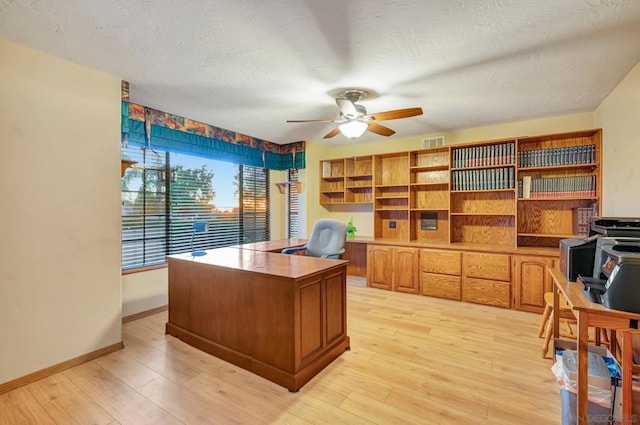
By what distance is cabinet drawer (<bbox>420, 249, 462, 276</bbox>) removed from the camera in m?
3.85

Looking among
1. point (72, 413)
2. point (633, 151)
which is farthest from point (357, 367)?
point (633, 151)

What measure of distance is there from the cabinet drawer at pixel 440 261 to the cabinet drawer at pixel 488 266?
0.11 metres

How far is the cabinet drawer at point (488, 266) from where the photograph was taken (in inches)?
141

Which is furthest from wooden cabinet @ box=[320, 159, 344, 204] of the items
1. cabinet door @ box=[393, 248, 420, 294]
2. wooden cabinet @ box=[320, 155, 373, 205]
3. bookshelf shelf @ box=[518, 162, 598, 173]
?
bookshelf shelf @ box=[518, 162, 598, 173]

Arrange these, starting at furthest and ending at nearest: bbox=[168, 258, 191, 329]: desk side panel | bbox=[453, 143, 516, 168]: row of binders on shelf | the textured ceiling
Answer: bbox=[453, 143, 516, 168]: row of binders on shelf < bbox=[168, 258, 191, 329]: desk side panel < the textured ceiling

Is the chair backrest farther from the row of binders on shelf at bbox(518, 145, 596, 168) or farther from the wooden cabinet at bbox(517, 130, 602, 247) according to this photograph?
the row of binders on shelf at bbox(518, 145, 596, 168)

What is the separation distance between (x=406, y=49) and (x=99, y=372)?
3.36 meters

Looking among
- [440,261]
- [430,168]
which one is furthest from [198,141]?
[440,261]

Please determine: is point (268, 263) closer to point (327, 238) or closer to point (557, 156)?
point (327, 238)

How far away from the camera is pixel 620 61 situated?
2.28 meters

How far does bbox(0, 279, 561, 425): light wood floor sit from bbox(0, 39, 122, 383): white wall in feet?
1.07

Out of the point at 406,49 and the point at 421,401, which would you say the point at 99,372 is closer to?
the point at 421,401

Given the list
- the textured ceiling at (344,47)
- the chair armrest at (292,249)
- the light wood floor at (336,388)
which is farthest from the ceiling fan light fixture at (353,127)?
the light wood floor at (336,388)

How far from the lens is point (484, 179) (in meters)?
3.94
